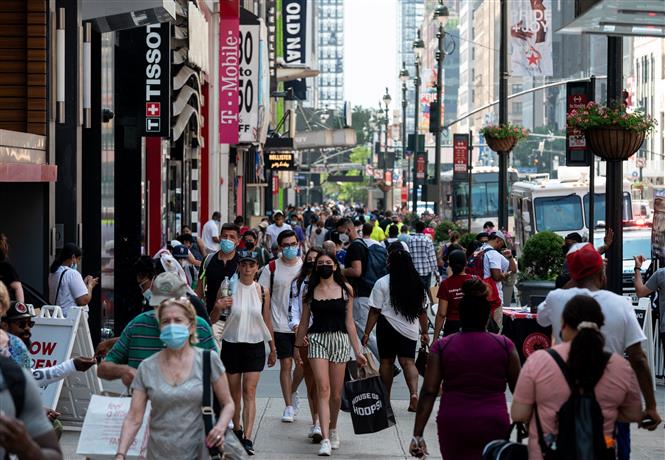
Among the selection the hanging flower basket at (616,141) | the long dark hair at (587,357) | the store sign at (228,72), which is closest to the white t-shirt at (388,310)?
the hanging flower basket at (616,141)

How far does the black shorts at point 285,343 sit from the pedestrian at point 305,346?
3.1 inches

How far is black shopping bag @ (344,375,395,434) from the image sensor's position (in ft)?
36.7

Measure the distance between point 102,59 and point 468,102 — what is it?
160 m

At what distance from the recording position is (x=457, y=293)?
531 inches

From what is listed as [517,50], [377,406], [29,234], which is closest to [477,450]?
[377,406]

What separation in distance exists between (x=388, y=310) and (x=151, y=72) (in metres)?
10.0

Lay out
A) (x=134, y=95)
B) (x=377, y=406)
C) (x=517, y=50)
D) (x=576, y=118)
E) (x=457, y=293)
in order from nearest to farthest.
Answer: (x=377, y=406) → (x=457, y=293) → (x=576, y=118) → (x=134, y=95) → (x=517, y=50)

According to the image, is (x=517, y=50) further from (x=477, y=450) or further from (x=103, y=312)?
(x=477, y=450)

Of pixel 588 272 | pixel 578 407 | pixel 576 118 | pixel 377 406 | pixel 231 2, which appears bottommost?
pixel 377 406

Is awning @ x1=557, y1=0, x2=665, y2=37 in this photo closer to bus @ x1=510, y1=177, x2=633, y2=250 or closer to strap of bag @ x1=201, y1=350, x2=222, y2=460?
strap of bag @ x1=201, y1=350, x2=222, y2=460

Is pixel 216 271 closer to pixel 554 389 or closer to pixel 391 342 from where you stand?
pixel 391 342

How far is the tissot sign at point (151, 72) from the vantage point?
21734 mm

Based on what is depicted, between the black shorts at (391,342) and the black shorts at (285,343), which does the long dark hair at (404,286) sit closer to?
the black shorts at (391,342)

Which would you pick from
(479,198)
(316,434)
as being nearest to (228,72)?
(479,198)
